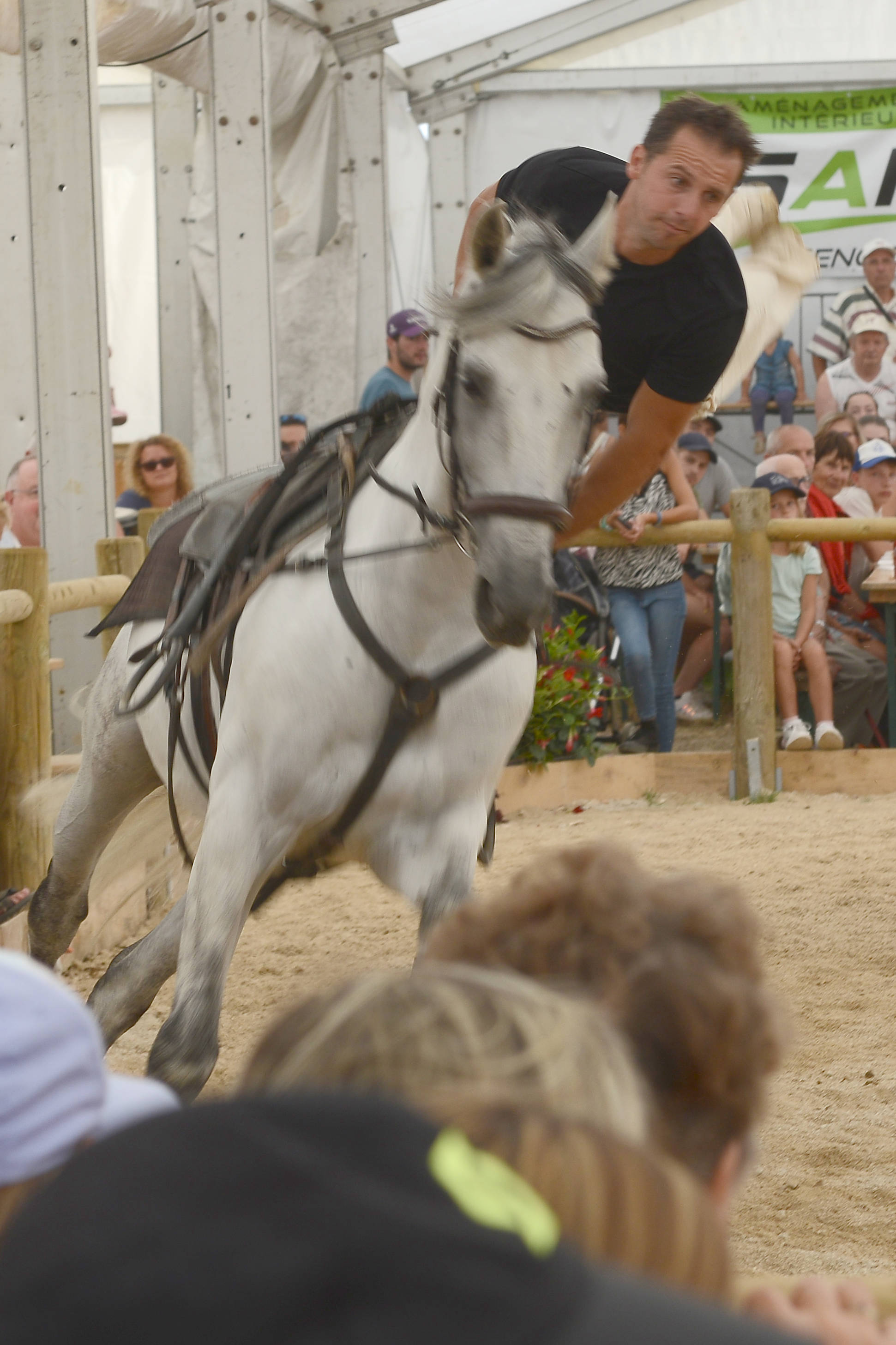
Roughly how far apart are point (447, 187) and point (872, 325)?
11.2ft

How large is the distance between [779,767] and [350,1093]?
664cm

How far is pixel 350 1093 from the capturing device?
678 mm

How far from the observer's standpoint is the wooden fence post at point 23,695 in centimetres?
418

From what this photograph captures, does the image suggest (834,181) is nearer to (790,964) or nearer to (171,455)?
(171,455)

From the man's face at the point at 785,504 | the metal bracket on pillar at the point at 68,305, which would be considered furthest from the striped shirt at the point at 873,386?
the metal bracket on pillar at the point at 68,305

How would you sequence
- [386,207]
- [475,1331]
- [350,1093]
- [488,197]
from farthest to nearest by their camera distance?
[386,207]
[488,197]
[350,1093]
[475,1331]

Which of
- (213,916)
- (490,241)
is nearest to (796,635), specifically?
(490,241)

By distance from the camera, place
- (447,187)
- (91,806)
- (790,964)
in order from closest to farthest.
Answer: (91,806) → (790,964) → (447,187)

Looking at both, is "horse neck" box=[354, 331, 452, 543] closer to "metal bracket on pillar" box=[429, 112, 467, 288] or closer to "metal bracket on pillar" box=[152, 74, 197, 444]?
"metal bracket on pillar" box=[152, 74, 197, 444]

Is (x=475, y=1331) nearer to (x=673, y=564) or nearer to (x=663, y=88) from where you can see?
(x=673, y=564)

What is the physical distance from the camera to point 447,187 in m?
10.6

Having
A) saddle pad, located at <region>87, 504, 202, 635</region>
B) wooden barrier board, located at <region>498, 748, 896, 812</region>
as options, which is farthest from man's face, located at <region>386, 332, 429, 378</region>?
saddle pad, located at <region>87, 504, 202, 635</region>

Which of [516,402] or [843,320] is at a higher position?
[843,320]

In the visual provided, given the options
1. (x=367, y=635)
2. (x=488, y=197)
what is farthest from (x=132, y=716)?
(x=488, y=197)
